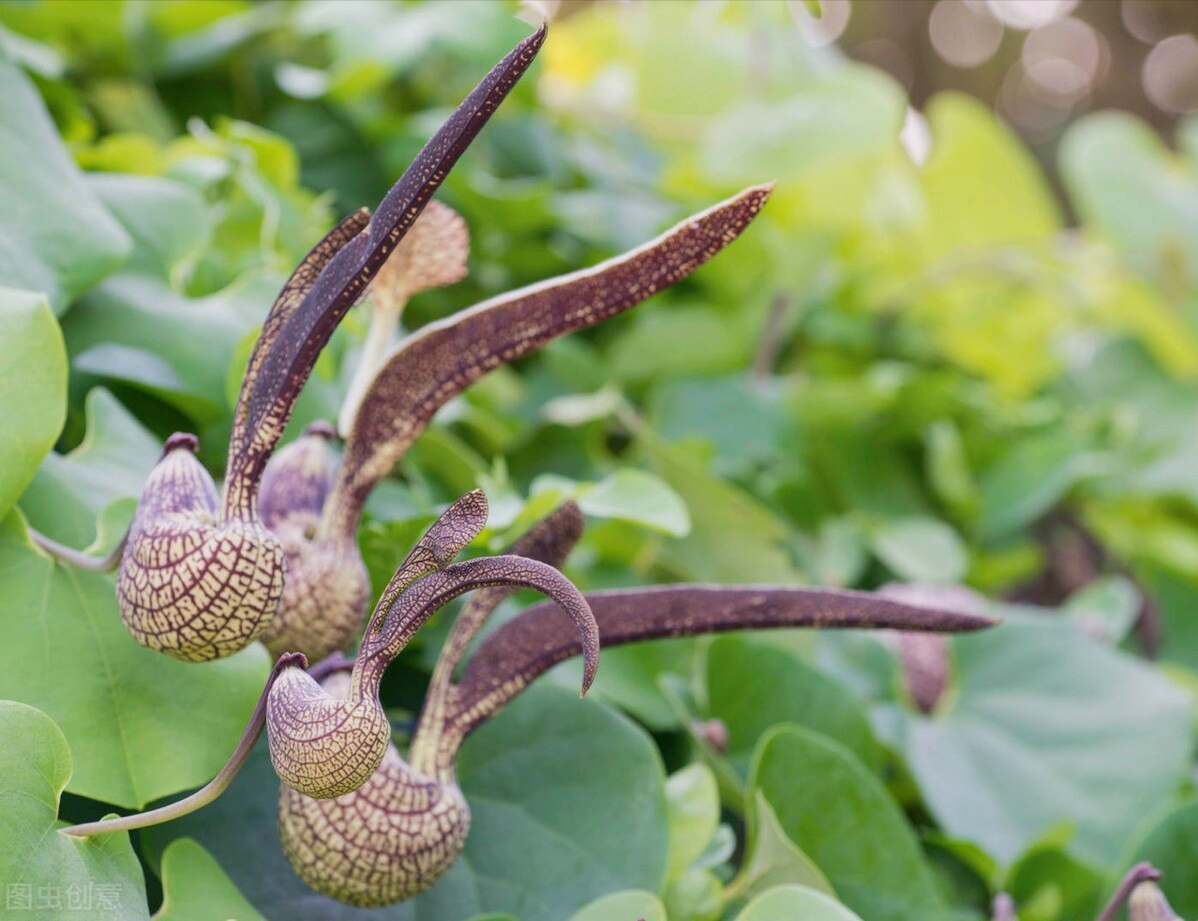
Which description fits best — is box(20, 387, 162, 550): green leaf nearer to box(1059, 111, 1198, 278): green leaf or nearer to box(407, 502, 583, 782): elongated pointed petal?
box(407, 502, 583, 782): elongated pointed petal

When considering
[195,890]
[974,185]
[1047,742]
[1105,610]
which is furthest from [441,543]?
[974,185]

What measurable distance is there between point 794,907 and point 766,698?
16 cm

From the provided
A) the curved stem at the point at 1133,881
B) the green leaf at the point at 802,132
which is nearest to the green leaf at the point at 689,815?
the curved stem at the point at 1133,881

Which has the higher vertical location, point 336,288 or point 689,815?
point 336,288

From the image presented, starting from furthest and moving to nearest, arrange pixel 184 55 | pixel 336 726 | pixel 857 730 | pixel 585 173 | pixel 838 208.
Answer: pixel 838 208 → pixel 585 173 → pixel 184 55 → pixel 857 730 → pixel 336 726

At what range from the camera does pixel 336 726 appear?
22 cm

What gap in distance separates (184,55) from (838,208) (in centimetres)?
47

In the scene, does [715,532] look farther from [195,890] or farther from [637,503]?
[195,890]

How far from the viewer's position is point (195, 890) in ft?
0.88

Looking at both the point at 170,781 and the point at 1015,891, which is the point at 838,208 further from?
the point at 170,781

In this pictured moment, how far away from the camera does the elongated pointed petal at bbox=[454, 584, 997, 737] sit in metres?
0.29

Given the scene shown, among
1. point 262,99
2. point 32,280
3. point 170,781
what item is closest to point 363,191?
point 262,99

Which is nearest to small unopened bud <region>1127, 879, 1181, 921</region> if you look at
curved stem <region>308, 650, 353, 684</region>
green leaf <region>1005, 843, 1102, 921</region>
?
green leaf <region>1005, 843, 1102, 921</region>

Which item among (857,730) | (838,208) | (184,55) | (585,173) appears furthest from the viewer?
(838,208)
